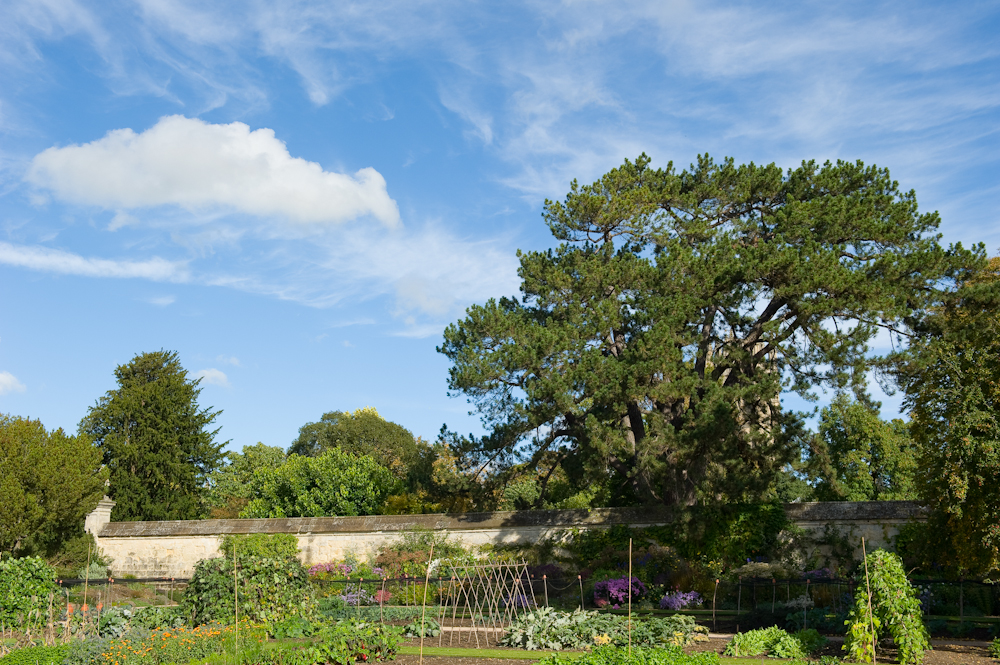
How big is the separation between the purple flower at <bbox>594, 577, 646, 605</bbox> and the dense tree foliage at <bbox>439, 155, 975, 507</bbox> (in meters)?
2.11

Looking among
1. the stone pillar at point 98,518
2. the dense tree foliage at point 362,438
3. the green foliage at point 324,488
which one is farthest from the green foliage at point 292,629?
the dense tree foliage at point 362,438

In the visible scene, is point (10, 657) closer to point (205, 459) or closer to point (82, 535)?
point (82, 535)

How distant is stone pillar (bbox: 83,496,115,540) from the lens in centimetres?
2470

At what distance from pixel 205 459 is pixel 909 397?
24.2 metres

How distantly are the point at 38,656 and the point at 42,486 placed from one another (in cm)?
1447

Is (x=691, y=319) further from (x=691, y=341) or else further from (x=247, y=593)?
(x=247, y=593)

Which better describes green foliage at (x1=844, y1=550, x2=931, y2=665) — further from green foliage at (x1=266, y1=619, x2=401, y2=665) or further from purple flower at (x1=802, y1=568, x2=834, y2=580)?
green foliage at (x1=266, y1=619, x2=401, y2=665)

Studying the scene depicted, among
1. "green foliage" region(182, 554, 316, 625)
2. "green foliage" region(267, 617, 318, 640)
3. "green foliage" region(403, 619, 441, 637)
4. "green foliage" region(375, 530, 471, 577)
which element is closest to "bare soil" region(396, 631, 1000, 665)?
"green foliage" region(403, 619, 441, 637)

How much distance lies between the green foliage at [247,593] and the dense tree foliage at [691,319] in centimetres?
741

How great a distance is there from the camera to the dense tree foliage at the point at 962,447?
11.2 meters

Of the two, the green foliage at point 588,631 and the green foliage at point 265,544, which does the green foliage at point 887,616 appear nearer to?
the green foliage at point 588,631

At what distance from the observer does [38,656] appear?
31.7 feet

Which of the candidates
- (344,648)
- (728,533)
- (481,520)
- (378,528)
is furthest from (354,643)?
(378,528)

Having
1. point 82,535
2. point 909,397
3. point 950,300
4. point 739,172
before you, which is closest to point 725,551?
point 909,397
